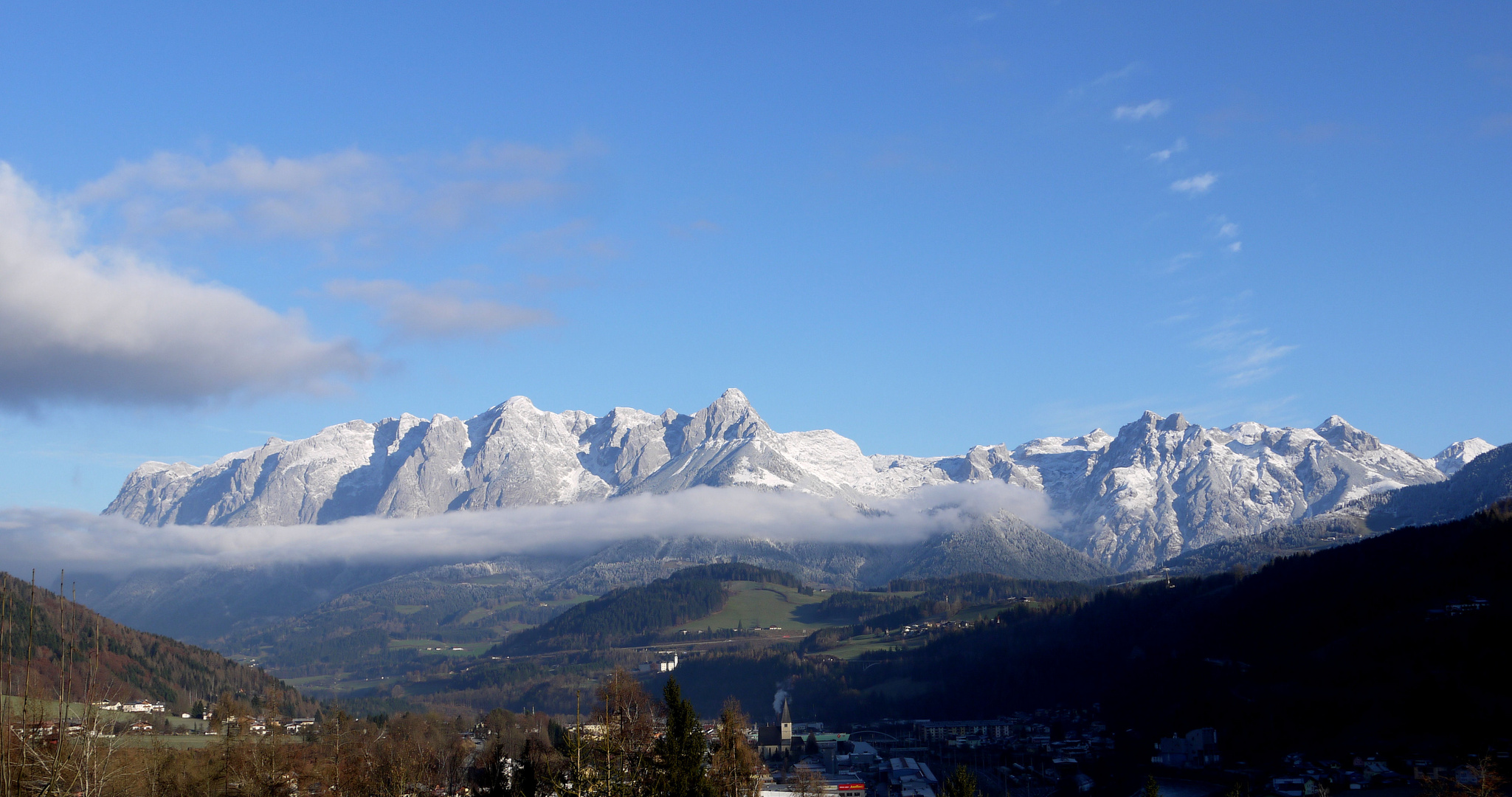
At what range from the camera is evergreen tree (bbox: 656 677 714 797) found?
66438 mm

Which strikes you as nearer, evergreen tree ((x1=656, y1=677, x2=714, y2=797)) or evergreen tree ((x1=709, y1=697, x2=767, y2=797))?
evergreen tree ((x1=656, y1=677, x2=714, y2=797))

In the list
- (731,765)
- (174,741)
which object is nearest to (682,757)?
(731,765)

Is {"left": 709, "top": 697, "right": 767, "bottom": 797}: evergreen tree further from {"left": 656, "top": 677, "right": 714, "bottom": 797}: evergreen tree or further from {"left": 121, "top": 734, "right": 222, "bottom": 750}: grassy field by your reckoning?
{"left": 121, "top": 734, "right": 222, "bottom": 750}: grassy field

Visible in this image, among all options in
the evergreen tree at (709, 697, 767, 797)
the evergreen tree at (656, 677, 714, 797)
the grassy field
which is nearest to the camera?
the evergreen tree at (656, 677, 714, 797)

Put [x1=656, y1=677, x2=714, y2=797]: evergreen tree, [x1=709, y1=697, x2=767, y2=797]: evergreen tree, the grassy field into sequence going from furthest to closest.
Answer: the grassy field → [x1=709, y1=697, x2=767, y2=797]: evergreen tree → [x1=656, y1=677, x2=714, y2=797]: evergreen tree

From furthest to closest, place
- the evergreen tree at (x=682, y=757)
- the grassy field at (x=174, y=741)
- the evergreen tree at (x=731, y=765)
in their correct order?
the grassy field at (x=174, y=741)
the evergreen tree at (x=731, y=765)
the evergreen tree at (x=682, y=757)

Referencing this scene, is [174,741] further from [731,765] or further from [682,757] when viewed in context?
[682,757]

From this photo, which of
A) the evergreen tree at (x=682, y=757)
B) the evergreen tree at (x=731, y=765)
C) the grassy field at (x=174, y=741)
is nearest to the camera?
the evergreen tree at (x=682, y=757)

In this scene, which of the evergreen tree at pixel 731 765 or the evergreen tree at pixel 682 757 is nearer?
the evergreen tree at pixel 682 757

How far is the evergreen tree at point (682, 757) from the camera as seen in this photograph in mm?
66438

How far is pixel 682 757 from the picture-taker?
67.6m

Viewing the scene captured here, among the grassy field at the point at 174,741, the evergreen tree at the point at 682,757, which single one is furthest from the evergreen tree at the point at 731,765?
the grassy field at the point at 174,741

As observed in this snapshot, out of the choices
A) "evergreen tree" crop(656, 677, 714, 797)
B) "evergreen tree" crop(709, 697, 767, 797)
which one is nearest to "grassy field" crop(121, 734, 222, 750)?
"evergreen tree" crop(709, 697, 767, 797)

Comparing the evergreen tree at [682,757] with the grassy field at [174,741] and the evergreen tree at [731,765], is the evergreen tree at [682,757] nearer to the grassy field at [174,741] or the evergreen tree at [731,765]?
the evergreen tree at [731,765]
